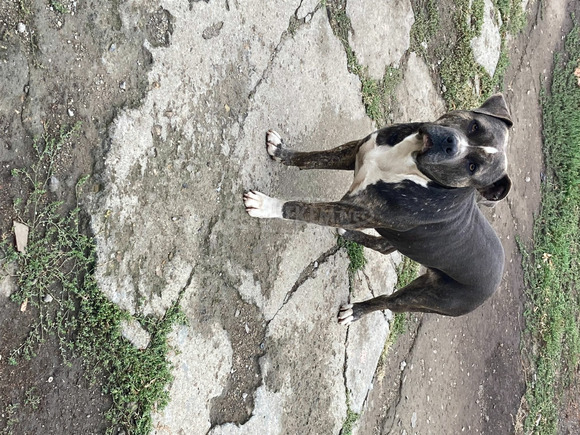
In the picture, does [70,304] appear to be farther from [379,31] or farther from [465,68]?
[465,68]

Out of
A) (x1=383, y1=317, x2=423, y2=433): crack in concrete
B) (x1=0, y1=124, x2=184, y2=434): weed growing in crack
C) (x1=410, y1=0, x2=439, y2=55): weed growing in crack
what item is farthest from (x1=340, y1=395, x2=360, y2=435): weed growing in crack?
(x1=410, y1=0, x2=439, y2=55): weed growing in crack

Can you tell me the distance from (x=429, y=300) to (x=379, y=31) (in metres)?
2.32

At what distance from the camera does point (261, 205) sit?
11.1 ft

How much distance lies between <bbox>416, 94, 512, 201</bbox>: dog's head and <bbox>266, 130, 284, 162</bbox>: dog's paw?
1.07m

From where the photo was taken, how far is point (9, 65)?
8.01 ft

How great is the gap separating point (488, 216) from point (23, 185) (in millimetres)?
4497

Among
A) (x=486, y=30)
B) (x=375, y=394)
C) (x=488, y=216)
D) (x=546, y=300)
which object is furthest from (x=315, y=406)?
(x=486, y=30)

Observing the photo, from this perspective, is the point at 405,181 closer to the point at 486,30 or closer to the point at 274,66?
the point at 274,66

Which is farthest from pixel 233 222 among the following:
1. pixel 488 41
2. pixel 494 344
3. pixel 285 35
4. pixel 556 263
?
pixel 556 263

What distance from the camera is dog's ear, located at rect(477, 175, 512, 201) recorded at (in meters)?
2.91

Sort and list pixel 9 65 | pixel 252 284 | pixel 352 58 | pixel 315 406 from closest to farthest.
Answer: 1. pixel 9 65
2. pixel 252 284
3. pixel 315 406
4. pixel 352 58

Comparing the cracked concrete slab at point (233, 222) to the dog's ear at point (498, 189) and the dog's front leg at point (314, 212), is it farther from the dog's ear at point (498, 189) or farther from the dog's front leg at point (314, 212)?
the dog's ear at point (498, 189)

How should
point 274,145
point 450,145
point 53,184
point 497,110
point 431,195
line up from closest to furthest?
point 53,184, point 450,145, point 431,195, point 497,110, point 274,145

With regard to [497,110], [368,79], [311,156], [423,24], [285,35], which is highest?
[423,24]
